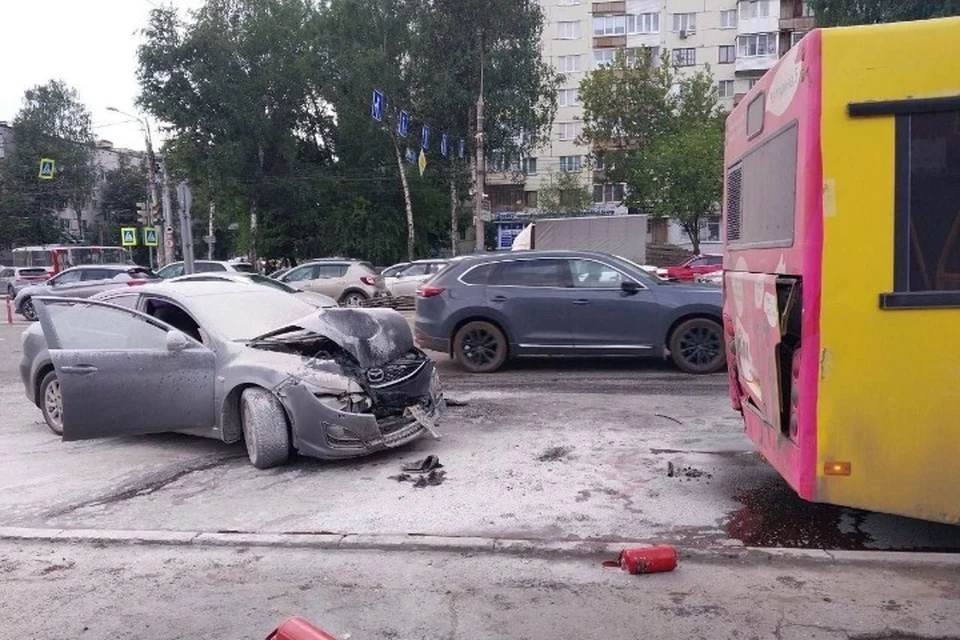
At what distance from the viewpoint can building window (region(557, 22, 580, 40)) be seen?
59625mm

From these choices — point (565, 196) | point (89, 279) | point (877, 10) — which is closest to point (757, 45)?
point (565, 196)

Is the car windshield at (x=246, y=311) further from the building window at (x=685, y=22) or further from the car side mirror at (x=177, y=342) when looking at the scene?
the building window at (x=685, y=22)

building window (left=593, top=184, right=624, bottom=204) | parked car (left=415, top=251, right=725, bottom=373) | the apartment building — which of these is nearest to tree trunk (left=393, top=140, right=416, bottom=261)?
the apartment building

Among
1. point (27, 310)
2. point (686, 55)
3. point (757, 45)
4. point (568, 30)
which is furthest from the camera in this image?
Result: point (568, 30)

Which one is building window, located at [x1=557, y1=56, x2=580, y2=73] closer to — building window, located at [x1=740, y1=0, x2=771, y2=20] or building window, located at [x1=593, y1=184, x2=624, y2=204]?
building window, located at [x1=593, y1=184, x2=624, y2=204]

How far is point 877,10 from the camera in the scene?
2475 centimetres

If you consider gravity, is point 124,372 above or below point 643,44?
below

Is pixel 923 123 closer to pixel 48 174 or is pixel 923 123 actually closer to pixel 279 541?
pixel 279 541

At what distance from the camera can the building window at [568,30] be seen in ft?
196

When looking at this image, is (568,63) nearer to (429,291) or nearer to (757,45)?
(757,45)

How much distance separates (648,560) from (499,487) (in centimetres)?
175

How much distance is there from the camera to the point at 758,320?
189 inches

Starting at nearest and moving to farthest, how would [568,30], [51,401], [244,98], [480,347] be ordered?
[51,401] < [480,347] < [244,98] < [568,30]

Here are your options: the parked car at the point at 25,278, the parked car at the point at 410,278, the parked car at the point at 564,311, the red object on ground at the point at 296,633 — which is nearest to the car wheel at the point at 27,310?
the parked car at the point at 25,278
